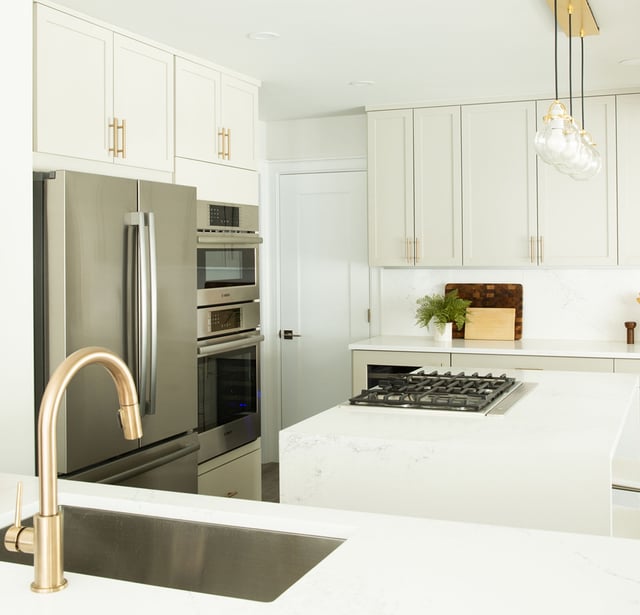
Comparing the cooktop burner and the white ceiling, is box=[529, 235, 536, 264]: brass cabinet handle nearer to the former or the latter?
the white ceiling

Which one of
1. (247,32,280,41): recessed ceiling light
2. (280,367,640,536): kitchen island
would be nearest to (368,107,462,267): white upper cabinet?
(247,32,280,41): recessed ceiling light

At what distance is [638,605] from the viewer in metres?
1.10

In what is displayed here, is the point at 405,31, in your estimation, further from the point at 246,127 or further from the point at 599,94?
the point at 599,94

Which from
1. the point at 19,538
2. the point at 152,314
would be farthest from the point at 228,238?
the point at 19,538

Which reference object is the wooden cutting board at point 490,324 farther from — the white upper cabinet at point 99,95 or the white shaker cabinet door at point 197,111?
the white upper cabinet at point 99,95

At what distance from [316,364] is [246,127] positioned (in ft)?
6.26

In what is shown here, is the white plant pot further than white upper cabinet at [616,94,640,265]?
Yes

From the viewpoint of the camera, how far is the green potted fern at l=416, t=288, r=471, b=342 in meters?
5.02

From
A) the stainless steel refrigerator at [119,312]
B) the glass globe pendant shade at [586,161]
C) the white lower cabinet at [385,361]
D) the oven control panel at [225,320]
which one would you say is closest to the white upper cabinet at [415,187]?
the white lower cabinet at [385,361]

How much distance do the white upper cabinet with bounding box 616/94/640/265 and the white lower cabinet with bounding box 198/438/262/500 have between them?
7.75 feet

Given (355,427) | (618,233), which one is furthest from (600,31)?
(355,427)

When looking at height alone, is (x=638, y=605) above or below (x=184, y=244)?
below

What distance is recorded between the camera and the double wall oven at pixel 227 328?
392cm

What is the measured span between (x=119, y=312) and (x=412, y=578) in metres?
2.22
